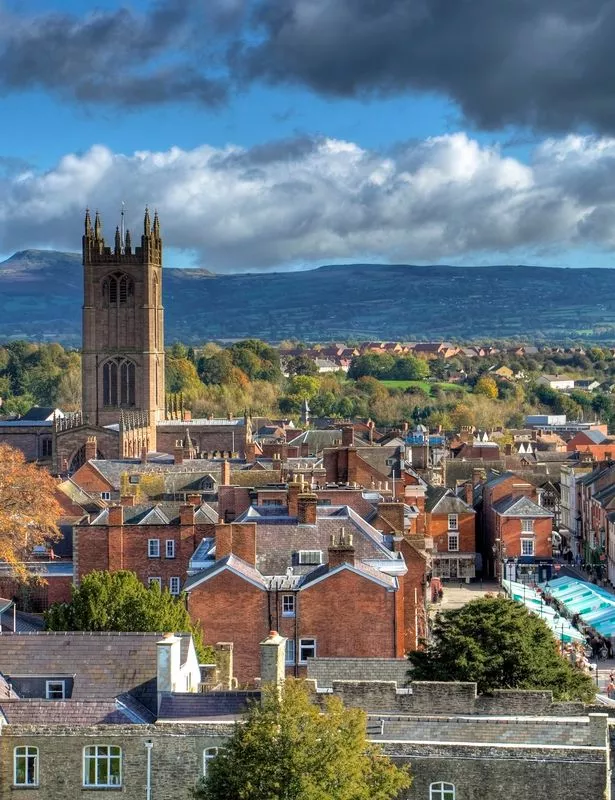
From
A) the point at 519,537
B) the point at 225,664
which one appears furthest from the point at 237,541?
the point at 519,537

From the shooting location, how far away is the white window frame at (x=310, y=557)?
48.9 metres

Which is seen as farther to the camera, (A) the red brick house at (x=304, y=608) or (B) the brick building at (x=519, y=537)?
(B) the brick building at (x=519, y=537)

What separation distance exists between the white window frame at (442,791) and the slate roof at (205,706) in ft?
12.9

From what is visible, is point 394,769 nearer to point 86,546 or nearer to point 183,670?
point 183,670

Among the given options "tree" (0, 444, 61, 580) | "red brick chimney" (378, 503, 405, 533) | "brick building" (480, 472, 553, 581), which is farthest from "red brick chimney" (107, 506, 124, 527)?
"brick building" (480, 472, 553, 581)

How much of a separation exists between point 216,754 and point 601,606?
4488cm

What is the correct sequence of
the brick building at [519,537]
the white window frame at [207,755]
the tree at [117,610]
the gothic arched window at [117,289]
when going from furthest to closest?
the gothic arched window at [117,289] → the brick building at [519,537] → the tree at [117,610] → the white window frame at [207,755]

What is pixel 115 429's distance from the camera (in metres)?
119

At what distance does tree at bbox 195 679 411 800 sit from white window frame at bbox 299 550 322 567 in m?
20.9

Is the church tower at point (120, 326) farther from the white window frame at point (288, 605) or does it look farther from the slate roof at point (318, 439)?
the white window frame at point (288, 605)

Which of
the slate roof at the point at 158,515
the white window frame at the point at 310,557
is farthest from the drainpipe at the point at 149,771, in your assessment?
the slate roof at the point at 158,515

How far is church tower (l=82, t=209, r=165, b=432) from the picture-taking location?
136375mm

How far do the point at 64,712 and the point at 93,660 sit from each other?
9.80 ft

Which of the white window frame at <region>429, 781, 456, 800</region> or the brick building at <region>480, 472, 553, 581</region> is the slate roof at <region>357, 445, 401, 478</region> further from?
the white window frame at <region>429, 781, 456, 800</region>
